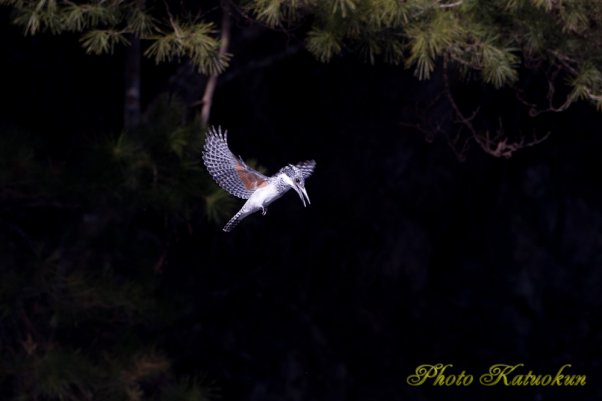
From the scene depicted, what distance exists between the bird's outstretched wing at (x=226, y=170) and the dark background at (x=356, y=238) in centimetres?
111

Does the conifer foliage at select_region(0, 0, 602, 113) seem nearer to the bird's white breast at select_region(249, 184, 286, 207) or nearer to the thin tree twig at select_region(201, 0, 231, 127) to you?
the thin tree twig at select_region(201, 0, 231, 127)

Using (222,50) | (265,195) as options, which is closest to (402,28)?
(222,50)

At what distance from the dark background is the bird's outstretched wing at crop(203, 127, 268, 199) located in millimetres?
1108

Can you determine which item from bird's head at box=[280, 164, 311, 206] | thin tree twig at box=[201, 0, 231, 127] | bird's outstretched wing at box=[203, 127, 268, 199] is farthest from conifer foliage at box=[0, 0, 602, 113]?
bird's head at box=[280, 164, 311, 206]

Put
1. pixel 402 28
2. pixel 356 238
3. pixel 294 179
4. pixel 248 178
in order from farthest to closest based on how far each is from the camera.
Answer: pixel 356 238
pixel 402 28
pixel 248 178
pixel 294 179

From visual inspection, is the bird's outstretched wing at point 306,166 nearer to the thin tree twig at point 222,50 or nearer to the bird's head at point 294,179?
the bird's head at point 294,179

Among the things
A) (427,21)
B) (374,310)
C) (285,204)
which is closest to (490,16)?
(427,21)

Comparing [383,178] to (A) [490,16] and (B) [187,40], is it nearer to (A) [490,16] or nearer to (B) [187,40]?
(A) [490,16]

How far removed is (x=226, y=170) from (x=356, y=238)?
5.78 feet

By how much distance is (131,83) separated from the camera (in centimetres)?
255

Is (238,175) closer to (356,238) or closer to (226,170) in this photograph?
(226,170)

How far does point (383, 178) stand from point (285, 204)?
0.34 meters

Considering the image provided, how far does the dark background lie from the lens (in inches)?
A: 116

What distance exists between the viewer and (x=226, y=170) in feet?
5.67
